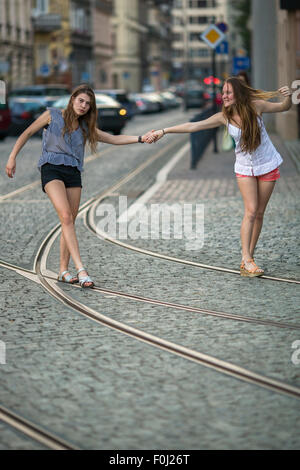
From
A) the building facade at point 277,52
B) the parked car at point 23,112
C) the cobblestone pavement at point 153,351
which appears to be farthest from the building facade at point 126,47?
the cobblestone pavement at point 153,351

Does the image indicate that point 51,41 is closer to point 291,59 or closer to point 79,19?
point 79,19

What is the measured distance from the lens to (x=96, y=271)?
356 inches

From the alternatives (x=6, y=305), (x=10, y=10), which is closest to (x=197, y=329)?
(x=6, y=305)

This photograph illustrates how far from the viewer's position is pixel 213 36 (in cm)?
2520

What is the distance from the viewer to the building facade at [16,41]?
58906 mm

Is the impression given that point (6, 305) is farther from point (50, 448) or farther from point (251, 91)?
point (50, 448)

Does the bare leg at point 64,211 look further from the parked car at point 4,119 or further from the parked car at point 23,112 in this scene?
the parked car at point 23,112

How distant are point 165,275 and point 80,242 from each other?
7.47ft

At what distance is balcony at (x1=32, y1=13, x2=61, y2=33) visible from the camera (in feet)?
221

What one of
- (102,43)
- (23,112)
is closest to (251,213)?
(23,112)

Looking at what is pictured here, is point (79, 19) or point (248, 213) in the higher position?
point (79, 19)

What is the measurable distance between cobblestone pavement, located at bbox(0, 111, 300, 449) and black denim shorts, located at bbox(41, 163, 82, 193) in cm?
88

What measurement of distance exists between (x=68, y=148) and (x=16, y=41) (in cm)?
5540

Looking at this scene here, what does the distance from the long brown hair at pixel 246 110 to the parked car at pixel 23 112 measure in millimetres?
28872
